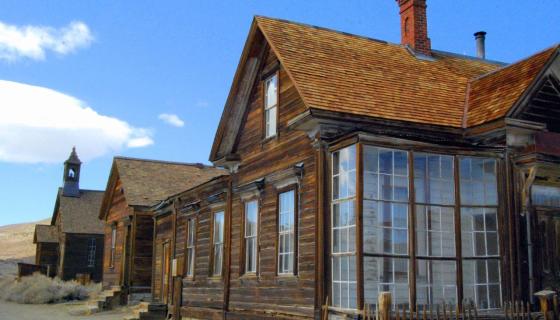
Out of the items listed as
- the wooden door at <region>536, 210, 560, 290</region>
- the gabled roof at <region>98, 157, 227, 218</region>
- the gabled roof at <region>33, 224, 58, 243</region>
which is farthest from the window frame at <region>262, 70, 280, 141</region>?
the gabled roof at <region>33, 224, 58, 243</region>

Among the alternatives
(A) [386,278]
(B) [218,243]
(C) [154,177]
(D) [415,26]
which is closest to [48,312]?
(C) [154,177]

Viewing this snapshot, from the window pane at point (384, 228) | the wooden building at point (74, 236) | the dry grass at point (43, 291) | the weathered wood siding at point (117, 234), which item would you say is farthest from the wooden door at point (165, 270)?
the wooden building at point (74, 236)

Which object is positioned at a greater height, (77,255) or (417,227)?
(77,255)

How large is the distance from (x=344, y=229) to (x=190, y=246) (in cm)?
982

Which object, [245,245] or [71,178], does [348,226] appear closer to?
[245,245]

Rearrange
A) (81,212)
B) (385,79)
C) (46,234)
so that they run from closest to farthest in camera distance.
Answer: (385,79)
(81,212)
(46,234)

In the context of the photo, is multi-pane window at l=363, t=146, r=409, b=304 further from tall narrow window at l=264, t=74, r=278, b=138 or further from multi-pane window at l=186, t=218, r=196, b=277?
multi-pane window at l=186, t=218, r=196, b=277

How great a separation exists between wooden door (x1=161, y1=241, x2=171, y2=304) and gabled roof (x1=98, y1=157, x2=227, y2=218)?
3.30 m

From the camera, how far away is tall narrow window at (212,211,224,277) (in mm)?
18234

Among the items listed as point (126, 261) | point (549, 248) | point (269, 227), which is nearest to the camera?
point (549, 248)

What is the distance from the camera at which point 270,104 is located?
1595 cm

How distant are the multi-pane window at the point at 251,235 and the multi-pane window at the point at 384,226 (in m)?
4.55

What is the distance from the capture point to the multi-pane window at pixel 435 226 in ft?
38.9

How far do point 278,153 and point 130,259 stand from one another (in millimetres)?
14078
